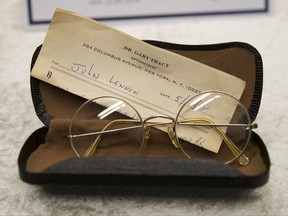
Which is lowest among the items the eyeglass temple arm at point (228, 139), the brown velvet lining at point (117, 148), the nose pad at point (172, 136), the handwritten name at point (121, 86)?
the brown velvet lining at point (117, 148)

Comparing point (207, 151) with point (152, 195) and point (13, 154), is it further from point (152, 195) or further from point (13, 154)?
point (13, 154)

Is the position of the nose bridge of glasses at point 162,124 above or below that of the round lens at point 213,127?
below

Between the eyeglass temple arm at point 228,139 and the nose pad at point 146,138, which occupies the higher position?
the eyeglass temple arm at point 228,139
